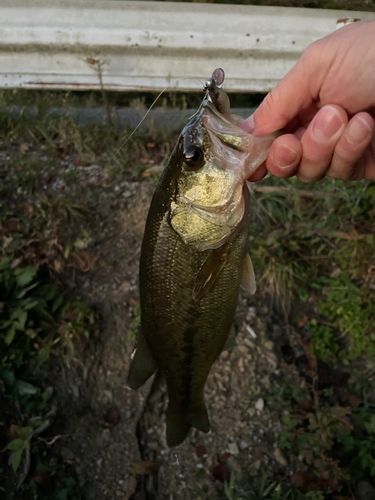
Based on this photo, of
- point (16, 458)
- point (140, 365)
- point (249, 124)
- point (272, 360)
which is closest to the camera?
point (249, 124)

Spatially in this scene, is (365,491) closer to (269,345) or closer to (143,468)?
(269,345)

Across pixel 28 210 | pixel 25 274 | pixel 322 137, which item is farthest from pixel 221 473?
pixel 28 210

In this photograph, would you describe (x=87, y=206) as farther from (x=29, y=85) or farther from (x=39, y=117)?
(x=29, y=85)

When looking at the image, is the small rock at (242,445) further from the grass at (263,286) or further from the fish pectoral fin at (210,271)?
the fish pectoral fin at (210,271)

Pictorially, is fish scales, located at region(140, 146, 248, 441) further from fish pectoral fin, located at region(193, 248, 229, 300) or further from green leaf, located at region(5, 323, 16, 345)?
green leaf, located at region(5, 323, 16, 345)

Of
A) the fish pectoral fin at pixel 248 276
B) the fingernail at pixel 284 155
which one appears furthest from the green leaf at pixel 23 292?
the fingernail at pixel 284 155

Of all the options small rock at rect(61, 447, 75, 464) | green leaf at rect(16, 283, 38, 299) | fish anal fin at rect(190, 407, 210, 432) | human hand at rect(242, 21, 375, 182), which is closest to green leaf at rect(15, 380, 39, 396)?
small rock at rect(61, 447, 75, 464)
